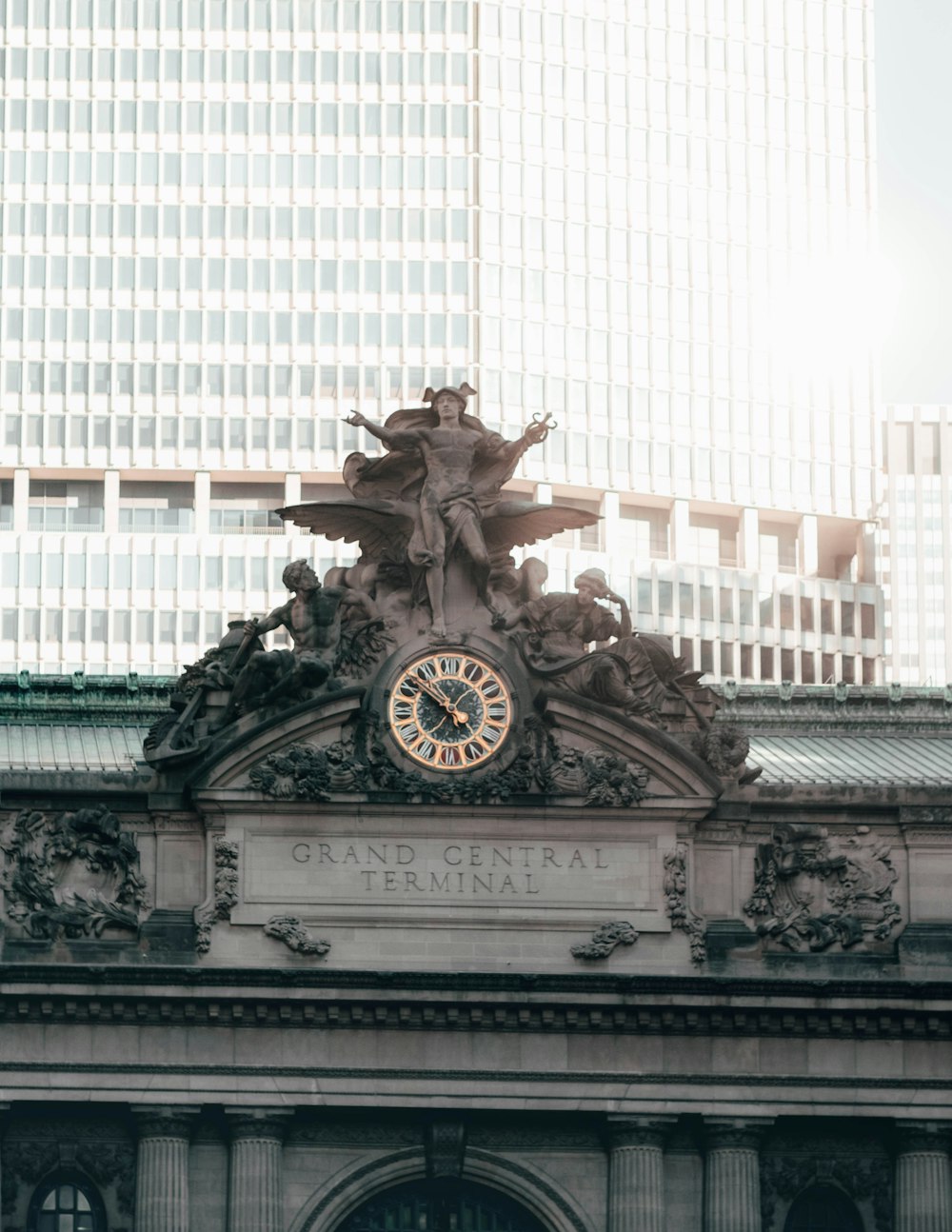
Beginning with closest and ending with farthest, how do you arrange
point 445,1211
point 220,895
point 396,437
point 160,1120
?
1. point 160,1120
2. point 220,895
3. point 445,1211
4. point 396,437

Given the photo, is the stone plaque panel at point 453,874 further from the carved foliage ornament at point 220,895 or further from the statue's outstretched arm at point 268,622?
the statue's outstretched arm at point 268,622

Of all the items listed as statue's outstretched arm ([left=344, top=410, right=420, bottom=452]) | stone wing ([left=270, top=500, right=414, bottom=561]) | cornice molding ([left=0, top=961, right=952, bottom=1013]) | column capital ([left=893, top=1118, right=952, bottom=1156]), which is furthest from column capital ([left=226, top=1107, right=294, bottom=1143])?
statue's outstretched arm ([left=344, top=410, right=420, bottom=452])

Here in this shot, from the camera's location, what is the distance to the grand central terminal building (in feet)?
339

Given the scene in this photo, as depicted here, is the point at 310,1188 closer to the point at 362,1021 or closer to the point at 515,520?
the point at 362,1021

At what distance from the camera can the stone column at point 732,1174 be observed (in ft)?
340

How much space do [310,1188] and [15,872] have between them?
976cm

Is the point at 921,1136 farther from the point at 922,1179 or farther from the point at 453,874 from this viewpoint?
the point at 453,874

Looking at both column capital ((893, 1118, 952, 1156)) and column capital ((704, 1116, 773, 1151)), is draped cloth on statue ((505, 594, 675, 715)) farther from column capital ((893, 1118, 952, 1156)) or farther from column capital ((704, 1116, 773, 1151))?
column capital ((893, 1118, 952, 1156))

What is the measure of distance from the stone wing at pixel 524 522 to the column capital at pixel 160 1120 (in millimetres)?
15188

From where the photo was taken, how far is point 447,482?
107 m

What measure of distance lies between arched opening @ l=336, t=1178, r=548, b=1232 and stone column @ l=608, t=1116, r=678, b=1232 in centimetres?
203

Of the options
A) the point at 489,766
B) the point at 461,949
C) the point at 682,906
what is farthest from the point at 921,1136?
the point at 489,766

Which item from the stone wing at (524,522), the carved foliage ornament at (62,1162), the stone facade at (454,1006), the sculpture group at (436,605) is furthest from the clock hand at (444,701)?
the carved foliage ornament at (62,1162)

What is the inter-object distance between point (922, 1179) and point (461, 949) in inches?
457
